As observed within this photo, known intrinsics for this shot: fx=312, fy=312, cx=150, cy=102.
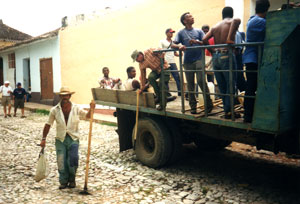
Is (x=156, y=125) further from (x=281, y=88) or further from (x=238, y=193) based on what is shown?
(x=281, y=88)

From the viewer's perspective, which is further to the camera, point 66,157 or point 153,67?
point 153,67

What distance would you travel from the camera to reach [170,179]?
196 inches

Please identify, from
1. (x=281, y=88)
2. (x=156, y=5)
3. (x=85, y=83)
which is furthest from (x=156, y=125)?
(x=85, y=83)

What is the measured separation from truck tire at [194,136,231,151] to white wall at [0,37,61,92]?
1134cm

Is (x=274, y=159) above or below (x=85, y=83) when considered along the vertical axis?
below

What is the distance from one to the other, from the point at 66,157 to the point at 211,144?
300cm

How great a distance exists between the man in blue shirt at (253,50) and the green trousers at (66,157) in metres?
2.45

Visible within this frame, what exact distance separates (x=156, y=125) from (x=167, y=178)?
2.97ft

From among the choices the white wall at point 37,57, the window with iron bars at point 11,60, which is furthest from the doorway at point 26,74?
the window with iron bars at point 11,60

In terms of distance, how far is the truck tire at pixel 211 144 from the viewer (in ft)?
20.4

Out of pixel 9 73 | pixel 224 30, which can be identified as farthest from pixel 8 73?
pixel 224 30

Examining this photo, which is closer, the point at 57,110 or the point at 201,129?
the point at 57,110

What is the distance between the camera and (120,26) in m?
11.8

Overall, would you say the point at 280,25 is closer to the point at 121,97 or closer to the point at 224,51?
the point at 224,51
